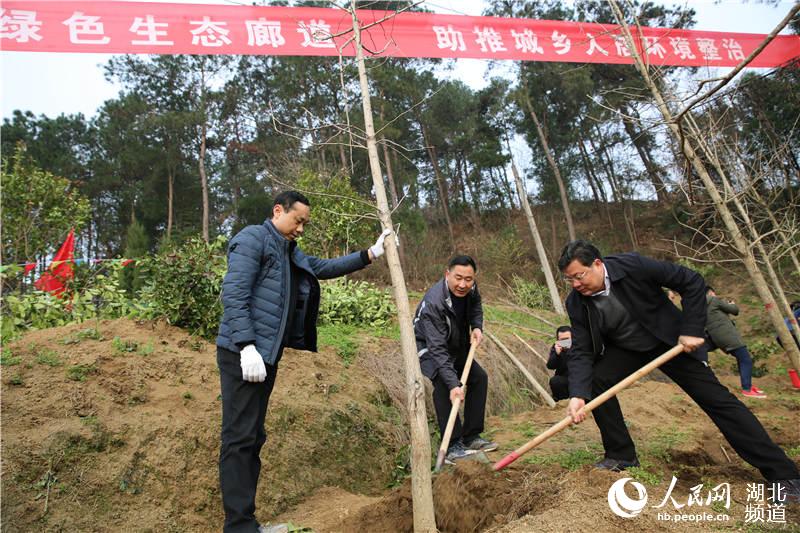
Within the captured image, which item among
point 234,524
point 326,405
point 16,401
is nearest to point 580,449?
point 326,405

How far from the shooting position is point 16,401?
3.00 m

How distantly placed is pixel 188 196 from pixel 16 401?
20.2 m

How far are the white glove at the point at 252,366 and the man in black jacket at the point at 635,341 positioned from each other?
1902 mm

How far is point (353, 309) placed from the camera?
640cm

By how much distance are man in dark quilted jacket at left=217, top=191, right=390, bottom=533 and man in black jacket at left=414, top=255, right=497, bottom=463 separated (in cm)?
124

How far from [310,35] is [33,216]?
21.5ft

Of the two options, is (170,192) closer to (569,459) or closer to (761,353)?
(569,459)

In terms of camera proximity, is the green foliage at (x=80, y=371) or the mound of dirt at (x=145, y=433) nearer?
the mound of dirt at (x=145, y=433)

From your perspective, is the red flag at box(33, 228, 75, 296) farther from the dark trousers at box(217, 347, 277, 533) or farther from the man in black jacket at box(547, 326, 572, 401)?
the man in black jacket at box(547, 326, 572, 401)

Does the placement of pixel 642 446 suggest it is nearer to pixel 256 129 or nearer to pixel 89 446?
pixel 89 446

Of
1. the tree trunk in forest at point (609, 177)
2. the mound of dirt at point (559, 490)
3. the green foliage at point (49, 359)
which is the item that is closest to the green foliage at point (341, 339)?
the mound of dirt at point (559, 490)

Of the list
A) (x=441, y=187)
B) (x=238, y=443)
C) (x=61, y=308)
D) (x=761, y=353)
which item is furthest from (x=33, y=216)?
(x=441, y=187)

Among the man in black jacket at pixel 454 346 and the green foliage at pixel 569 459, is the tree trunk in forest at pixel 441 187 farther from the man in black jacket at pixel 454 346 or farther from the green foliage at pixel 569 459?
the green foliage at pixel 569 459

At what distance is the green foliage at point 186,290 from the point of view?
415cm
